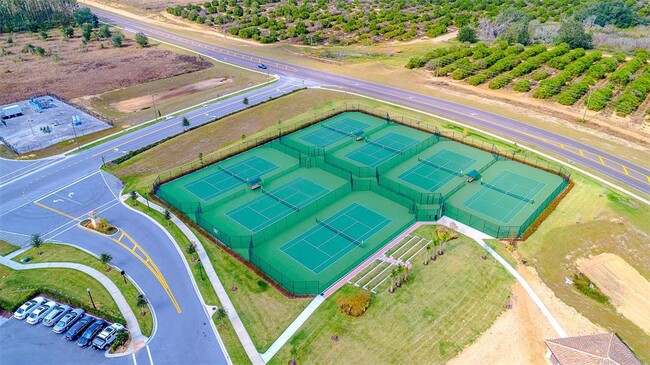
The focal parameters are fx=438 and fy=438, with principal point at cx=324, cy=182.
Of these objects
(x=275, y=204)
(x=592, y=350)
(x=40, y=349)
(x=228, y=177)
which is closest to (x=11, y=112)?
(x=228, y=177)

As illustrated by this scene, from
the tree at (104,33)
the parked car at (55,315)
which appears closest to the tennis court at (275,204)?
the parked car at (55,315)

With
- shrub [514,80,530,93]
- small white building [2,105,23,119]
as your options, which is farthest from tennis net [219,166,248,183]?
shrub [514,80,530,93]

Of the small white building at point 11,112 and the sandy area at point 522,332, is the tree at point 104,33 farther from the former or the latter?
the sandy area at point 522,332

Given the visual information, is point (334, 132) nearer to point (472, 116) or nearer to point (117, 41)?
point (472, 116)

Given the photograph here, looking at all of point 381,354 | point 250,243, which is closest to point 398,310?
point 381,354

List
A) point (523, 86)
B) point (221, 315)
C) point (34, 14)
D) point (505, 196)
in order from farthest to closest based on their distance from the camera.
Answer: point (34, 14) < point (523, 86) < point (505, 196) < point (221, 315)

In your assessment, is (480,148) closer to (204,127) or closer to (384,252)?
(384,252)

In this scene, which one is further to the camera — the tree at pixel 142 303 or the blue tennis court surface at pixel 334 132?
the blue tennis court surface at pixel 334 132
